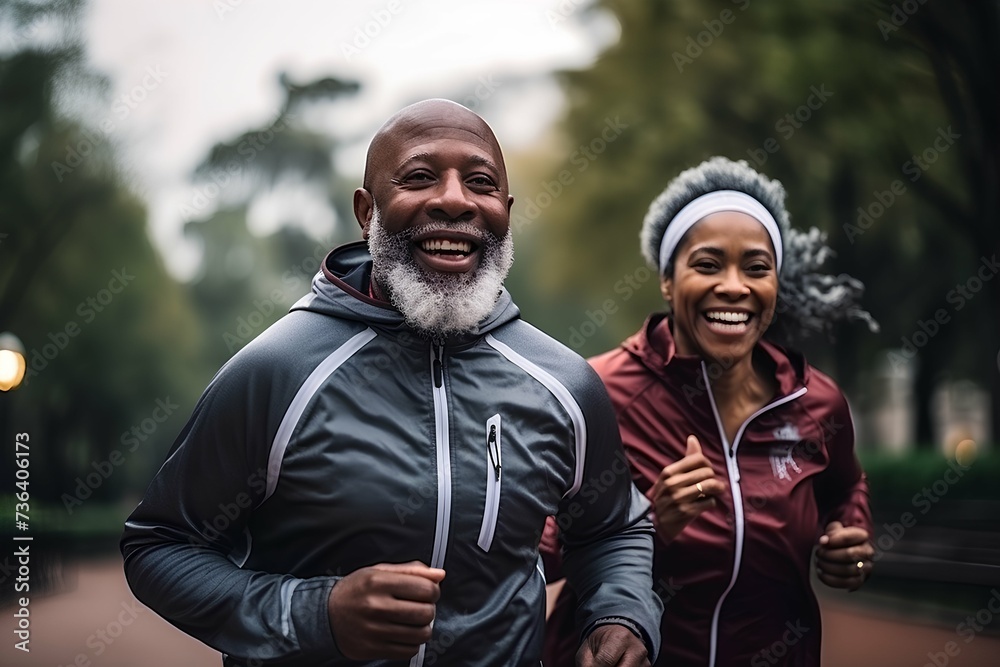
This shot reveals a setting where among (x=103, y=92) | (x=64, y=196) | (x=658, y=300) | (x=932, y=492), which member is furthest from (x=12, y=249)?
(x=932, y=492)

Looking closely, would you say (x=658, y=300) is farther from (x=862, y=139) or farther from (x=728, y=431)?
A: (x=728, y=431)

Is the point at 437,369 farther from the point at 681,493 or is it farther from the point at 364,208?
the point at 681,493

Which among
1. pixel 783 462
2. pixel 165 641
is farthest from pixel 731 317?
pixel 165 641

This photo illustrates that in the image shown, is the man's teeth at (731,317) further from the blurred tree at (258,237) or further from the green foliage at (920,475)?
the blurred tree at (258,237)

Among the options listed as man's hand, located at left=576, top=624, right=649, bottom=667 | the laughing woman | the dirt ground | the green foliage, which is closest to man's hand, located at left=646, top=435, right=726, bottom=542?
the laughing woman

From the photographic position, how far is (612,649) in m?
Answer: 2.85

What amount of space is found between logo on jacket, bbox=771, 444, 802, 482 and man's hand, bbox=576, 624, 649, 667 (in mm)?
1184

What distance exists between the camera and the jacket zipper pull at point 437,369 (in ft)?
9.11

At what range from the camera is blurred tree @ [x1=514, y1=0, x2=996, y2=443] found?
1502cm

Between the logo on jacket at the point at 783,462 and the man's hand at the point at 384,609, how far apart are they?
1806 millimetres

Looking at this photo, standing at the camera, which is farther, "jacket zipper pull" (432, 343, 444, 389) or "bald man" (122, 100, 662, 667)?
"jacket zipper pull" (432, 343, 444, 389)

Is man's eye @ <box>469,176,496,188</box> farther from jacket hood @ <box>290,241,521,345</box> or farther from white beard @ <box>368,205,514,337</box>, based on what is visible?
jacket hood @ <box>290,241,521,345</box>

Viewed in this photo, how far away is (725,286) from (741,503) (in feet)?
2.34

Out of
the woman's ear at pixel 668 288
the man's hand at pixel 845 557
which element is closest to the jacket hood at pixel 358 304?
the woman's ear at pixel 668 288
